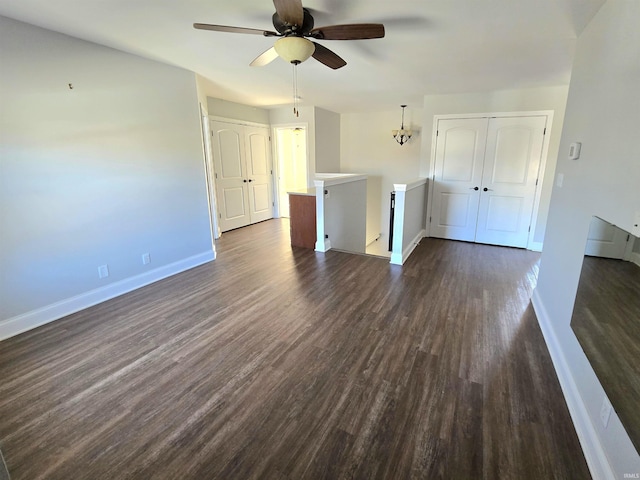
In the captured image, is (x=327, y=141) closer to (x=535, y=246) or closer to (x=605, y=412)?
(x=535, y=246)

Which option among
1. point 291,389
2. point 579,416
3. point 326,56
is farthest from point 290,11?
point 579,416

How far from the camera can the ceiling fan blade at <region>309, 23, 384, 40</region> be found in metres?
1.95

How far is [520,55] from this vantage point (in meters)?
2.99

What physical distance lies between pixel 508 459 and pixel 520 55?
3443 mm

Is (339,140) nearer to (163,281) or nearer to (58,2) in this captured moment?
(163,281)

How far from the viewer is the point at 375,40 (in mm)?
2662

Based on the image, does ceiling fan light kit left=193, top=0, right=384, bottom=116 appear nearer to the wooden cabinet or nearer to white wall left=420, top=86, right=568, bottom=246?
the wooden cabinet

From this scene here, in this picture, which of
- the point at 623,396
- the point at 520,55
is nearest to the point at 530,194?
the point at 520,55

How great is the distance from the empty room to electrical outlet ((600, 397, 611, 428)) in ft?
0.04

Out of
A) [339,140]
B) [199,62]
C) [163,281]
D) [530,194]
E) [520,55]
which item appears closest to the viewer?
[520,55]

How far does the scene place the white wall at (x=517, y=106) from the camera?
14.1ft

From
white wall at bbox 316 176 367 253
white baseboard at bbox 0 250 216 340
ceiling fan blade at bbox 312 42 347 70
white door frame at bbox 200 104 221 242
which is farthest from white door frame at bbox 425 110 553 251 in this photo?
white baseboard at bbox 0 250 216 340

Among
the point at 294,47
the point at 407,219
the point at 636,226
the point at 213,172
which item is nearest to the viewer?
the point at 636,226

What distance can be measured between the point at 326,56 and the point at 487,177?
364 cm
